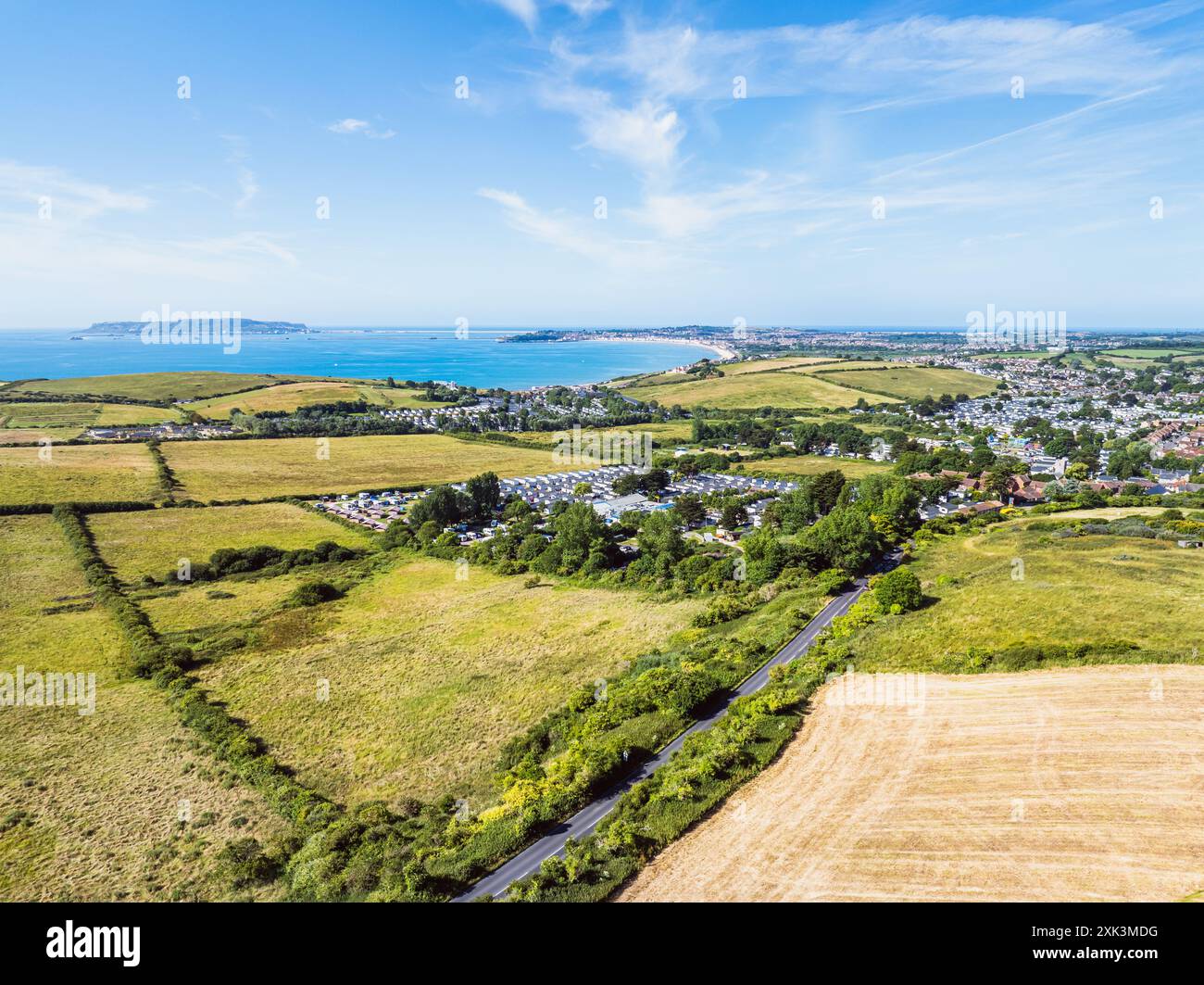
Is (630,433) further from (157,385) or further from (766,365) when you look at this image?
(157,385)

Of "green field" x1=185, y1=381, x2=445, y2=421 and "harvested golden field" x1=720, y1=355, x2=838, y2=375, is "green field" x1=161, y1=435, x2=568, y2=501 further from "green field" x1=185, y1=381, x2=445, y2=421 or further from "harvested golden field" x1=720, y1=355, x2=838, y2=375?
"harvested golden field" x1=720, y1=355, x2=838, y2=375

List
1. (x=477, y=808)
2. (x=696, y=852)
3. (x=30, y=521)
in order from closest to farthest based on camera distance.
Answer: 1. (x=696, y=852)
2. (x=477, y=808)
3. (x=30, y=521)

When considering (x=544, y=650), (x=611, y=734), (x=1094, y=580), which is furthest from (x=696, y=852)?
(x=1094, y=580)

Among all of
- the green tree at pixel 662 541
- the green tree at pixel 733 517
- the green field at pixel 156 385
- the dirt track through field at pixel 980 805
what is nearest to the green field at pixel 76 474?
the green tree at pixel 662 541

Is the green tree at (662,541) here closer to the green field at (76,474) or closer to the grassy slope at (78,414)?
the green field at (76,474)

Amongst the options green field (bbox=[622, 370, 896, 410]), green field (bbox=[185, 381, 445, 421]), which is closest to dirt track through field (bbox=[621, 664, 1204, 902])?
green field (bbox=[185, 381, 445, 421])
